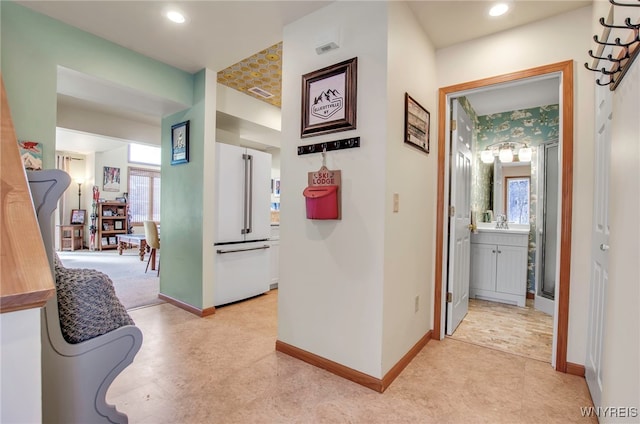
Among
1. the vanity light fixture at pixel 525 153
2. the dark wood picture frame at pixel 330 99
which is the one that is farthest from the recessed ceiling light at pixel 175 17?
the vanity light fixture at pixel 525 153

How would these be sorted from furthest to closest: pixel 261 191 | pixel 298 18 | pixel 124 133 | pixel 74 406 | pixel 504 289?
pixel 124 133, pixel 261 191, pixel 504 289, pixel 298 18, pixel 74 406

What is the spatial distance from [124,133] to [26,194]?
193 inches

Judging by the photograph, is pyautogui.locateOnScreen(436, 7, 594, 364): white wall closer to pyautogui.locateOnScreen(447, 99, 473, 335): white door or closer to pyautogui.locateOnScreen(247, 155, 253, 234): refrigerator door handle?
pyautogui.locateOnScreen(447, 99, 473, 335): white door

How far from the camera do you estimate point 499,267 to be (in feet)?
12.1

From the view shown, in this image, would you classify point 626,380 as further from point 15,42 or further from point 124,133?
point 124,133

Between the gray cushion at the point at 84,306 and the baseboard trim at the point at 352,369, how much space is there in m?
1.34

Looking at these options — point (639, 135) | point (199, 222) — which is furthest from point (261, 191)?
point (639, 135)

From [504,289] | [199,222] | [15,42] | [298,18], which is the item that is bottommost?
[504,289]

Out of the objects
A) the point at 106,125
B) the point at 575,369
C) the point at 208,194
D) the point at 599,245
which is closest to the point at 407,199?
the point at 599,245

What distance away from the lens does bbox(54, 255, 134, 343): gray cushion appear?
1.09 metres

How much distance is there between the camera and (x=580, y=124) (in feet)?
6.81

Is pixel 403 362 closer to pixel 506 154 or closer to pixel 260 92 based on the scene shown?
pixel 506 154

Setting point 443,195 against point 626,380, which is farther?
point 443,195

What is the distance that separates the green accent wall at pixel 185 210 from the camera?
322 centimetres
